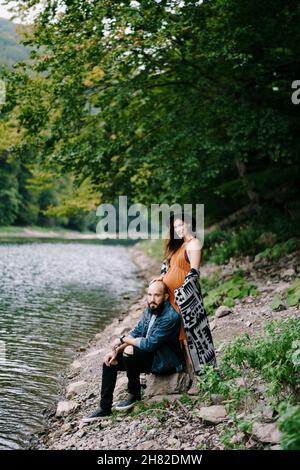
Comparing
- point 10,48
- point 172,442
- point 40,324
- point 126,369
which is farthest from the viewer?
point 10,48

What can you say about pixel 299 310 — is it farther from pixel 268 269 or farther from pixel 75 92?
pixel 75 92

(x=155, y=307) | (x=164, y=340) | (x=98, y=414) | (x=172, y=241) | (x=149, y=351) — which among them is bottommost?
(x=98, y=414)

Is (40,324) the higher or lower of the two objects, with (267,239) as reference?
lower

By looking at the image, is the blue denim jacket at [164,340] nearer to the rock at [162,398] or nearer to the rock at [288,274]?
the rock at [162,398]

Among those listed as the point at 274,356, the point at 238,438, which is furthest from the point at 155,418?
the point at 274,356

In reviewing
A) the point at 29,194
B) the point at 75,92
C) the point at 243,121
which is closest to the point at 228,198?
the point at 243,121

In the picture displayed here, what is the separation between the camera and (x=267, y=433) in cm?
435

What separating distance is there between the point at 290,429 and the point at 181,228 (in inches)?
119

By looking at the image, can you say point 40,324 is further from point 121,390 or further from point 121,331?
point 121,390

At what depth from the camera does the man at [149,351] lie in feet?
18.8

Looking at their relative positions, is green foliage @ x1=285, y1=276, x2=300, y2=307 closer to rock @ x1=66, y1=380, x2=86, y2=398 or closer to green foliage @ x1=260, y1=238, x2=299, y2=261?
green foliage @ x1=260, y1=238, x2=299, y2=261

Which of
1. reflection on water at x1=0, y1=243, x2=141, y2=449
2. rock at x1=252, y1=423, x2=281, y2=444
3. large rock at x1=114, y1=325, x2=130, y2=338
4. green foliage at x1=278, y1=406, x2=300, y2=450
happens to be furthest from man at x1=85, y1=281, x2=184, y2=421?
large rock at x1=114, y1=325, x2=130, y2=338

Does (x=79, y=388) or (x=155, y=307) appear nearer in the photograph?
(x=155, y=307)

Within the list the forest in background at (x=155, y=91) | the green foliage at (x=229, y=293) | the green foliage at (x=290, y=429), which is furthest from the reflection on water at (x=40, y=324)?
the forest in background at (x=155, y=91)
